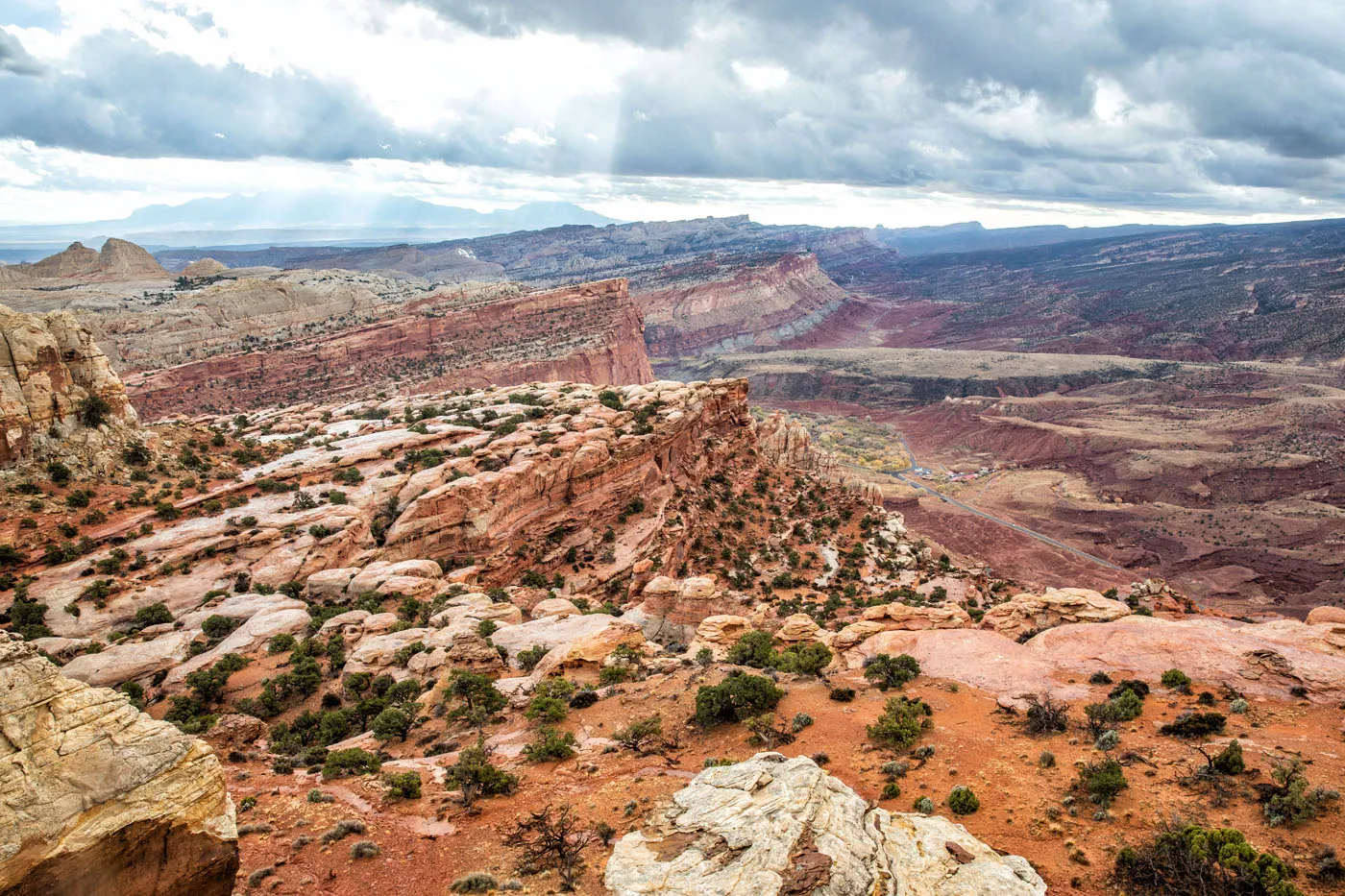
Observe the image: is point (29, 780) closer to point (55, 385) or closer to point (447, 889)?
point (447, 889)

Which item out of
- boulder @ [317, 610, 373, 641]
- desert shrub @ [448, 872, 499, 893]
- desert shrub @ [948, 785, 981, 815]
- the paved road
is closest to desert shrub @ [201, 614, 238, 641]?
boulder @ [317, 610, 373, 641]

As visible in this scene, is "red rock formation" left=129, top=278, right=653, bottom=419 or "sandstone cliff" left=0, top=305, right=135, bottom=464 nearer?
"sandstone cliff" left=0, top=305, right=135, bottom=464

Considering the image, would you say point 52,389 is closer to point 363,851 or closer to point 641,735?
point 363,851

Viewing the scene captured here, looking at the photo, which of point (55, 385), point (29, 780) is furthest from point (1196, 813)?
point (55, 385)

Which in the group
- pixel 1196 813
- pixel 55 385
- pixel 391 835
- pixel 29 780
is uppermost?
pixel 55 385

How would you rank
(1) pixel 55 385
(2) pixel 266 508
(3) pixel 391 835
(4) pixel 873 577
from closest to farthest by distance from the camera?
1. (3) pixel 391 835
2. (1) pixel 55 385
3. (2) pixel 266 508
4. (4) pixel 873 577

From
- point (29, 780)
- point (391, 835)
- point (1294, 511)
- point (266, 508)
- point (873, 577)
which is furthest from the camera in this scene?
point (1294, 511)

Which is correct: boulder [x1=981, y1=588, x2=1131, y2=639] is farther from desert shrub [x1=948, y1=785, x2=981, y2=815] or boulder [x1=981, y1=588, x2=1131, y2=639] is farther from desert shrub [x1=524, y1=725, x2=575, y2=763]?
desert shrub [x1=524, y1=725, x2=575, y2=763]
